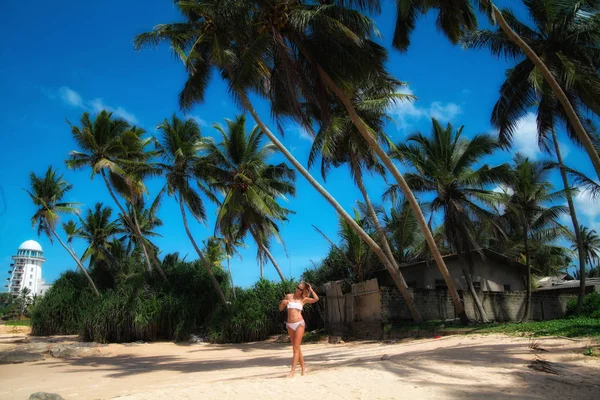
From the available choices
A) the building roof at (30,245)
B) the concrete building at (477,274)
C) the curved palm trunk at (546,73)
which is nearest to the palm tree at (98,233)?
the concrete building at (477,274)

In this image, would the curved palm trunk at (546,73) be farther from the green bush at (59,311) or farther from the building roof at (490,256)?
the green bush at (59,311)

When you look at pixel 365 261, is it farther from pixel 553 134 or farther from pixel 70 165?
pixel 70 165

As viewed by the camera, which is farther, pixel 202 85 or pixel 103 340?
pixel 103 340

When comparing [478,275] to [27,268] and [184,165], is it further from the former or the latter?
[27,268]

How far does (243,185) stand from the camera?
20.5 metres

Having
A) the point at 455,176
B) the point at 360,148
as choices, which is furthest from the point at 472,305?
the point at 360,148

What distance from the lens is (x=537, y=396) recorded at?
5258mm

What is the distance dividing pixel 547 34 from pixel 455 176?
19.1 feet

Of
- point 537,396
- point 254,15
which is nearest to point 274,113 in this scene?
point 254,15

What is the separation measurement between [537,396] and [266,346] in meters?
12.9

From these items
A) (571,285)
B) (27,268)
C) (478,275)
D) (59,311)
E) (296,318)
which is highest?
(27,268)

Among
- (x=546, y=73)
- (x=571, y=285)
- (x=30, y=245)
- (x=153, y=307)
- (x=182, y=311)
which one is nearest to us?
(x=546, y=73)

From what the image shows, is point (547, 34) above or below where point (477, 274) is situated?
above

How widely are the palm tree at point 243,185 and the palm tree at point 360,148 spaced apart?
176 inches
